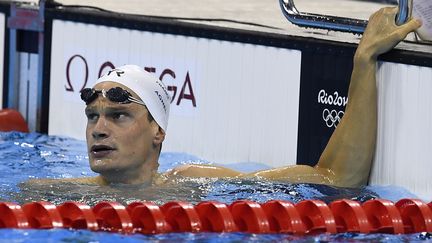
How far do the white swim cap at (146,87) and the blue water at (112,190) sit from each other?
271 mm

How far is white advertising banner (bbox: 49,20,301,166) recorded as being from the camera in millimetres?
5164

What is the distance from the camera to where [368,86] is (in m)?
4.61

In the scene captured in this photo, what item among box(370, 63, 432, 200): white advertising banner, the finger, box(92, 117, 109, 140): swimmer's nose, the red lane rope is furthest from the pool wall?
box(92, 117, 109, 140): swimmer's nose

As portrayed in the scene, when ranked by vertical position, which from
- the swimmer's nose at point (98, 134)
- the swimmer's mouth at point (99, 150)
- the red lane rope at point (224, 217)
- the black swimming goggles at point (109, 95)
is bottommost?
the red lane rope at point (224, 217)

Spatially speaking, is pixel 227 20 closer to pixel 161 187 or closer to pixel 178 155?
pixel 178 155

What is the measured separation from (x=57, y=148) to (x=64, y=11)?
2.21 ft

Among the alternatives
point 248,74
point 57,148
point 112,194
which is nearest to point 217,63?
point 248,74

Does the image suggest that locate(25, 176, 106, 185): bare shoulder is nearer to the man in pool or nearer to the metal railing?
the man in pool

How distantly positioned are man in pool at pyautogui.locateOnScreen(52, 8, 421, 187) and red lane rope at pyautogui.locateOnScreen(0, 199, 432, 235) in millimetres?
353

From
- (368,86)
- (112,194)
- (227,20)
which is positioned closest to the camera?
(112,194)

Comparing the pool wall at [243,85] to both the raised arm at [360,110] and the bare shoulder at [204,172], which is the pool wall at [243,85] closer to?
the raised arm at [360,110]

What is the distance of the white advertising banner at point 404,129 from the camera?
181 inches

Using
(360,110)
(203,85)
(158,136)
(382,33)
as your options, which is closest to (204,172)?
(158,136)

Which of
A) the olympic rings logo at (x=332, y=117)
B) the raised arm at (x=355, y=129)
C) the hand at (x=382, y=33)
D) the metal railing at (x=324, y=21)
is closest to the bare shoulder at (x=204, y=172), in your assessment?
the raised arm at (x=355, y=129)
